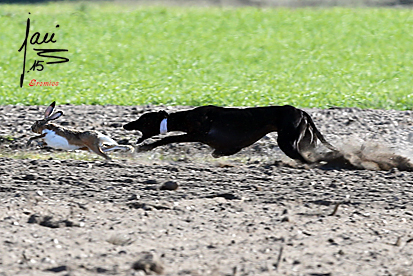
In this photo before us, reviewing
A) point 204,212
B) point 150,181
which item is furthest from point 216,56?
point 204,212

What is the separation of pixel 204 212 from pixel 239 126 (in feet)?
7.23

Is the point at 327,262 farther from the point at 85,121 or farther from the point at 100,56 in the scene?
the point at 100,56

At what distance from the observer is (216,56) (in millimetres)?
18703

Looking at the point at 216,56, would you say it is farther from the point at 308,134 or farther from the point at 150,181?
the point at 150,181

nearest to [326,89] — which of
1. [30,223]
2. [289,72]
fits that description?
[289,72]

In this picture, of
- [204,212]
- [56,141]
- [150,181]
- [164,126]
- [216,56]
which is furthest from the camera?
[216,56]

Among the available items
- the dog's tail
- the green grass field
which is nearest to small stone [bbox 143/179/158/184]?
the dog's tail

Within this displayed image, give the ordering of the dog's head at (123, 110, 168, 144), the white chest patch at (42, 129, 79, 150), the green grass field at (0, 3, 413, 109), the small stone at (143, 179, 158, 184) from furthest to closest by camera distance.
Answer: the green grass field at (0, 3, 413, 109) → the dog's head at (123, 110, 168, 144) → the white chest patch at (42, 129, 79, 150) → the small stone at (143, 179, 158, 184)

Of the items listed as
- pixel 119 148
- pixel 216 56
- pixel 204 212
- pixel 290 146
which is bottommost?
pixel 204 212

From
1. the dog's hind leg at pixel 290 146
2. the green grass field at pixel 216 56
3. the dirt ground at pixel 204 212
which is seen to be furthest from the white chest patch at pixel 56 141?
the green grass field at pixel 216 56

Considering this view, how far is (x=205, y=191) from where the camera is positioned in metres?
6.75

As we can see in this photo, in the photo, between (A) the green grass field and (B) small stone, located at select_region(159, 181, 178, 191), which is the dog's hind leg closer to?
(B) small stone, located at select_region(159, 181, 178, 191)

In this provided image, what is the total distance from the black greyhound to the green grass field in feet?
12.8

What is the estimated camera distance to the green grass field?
13.1 meters
